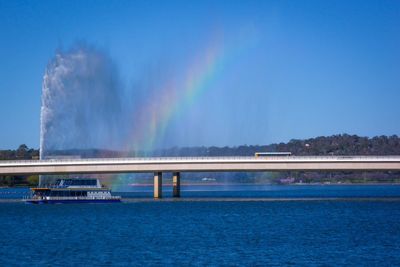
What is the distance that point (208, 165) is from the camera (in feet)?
390

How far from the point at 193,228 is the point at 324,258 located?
896 inches

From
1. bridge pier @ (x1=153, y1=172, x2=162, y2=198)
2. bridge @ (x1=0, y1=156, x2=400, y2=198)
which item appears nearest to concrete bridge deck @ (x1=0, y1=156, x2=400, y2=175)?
bridge @ (x1=0, y1=156, x2=400, y2=198)

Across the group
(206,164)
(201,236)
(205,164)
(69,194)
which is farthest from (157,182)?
(201,236)

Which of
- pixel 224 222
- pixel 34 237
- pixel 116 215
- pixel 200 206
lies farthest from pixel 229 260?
pixel 200 206

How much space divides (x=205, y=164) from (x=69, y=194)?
20809mm

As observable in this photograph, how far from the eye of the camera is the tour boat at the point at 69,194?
377 feet

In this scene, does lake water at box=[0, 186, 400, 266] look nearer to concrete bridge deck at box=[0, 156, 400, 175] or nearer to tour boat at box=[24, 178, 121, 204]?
tour boat at box=[24, 178, 121, 204]

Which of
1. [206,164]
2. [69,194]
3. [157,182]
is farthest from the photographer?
[157,182]

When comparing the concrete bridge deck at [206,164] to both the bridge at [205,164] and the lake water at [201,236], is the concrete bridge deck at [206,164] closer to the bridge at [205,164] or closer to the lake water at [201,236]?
the bridge at [205,164]

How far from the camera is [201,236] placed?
6369cm

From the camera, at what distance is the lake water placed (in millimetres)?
50125

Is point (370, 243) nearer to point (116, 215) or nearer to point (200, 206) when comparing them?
point (116, 215)

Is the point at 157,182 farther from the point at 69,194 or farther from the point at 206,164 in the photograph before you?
the point at 69,194

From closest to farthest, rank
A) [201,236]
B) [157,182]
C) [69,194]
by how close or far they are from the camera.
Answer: [201,236], [69,194], [157,182]
